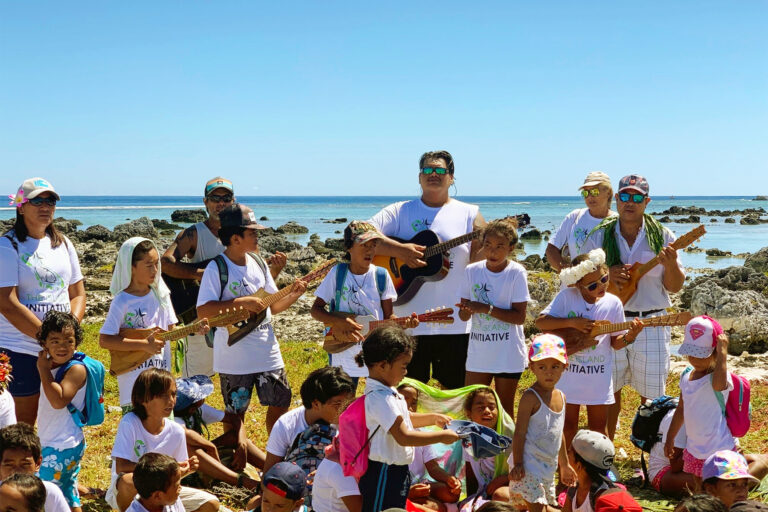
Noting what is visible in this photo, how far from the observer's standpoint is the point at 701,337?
5172 millimetres

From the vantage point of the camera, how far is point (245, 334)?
19.9 ft

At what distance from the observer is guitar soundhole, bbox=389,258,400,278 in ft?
22.9

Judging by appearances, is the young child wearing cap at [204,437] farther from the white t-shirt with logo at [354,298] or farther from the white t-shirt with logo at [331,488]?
the white t-shirt with logo at [331,488]

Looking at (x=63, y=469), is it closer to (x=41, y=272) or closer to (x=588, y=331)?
(x=41, y=272)

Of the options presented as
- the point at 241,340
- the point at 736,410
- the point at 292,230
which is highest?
the point at 241,340

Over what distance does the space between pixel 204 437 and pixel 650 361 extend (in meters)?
3.66

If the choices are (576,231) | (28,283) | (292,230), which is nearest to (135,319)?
(28,283)

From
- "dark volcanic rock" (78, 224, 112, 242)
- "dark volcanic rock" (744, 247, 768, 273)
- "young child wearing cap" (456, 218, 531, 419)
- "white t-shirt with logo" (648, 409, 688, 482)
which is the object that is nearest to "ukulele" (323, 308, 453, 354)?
"young child wearing cap" (456, 218, 531, 419)

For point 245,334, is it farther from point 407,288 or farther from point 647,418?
point 647,418

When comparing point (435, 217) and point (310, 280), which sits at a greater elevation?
point (435, 217)

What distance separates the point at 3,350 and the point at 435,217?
3630mm

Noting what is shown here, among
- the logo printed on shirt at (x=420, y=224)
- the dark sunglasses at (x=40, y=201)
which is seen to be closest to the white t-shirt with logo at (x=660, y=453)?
the logo printed on shirt at (x=420, y=224)

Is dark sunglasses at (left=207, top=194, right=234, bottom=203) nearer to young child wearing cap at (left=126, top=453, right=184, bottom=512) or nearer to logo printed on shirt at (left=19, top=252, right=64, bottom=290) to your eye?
logo printed on shirt at (left=19, top=252, right=64, bottom=290)

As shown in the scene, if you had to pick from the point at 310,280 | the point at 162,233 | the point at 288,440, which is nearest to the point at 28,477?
the point at 288,440
